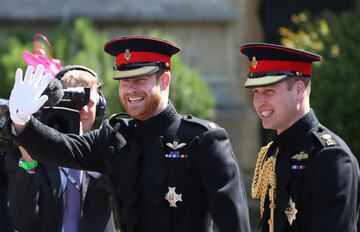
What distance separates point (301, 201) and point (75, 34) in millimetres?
6210

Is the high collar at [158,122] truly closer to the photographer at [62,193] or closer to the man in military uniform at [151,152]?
the man in military uniform at [151,152]

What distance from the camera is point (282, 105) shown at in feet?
13.4

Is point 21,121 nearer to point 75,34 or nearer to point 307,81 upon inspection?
point 307,81

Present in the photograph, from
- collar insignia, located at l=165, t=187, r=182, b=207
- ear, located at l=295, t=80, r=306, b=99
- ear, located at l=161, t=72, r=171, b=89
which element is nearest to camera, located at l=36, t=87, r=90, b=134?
ear, located at l=161, t=72, r=171, b=89

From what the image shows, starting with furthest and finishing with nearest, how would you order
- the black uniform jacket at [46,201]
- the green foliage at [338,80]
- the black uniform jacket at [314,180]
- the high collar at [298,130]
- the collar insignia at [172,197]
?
1. the green foliage at [338,80]
2. the black uniform jacket at [46,201]
3. the collar insignia at [172,197]
4. the high collar at [298,130]
5. the black uniform jacket at [314,180]

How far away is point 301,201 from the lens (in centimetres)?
401

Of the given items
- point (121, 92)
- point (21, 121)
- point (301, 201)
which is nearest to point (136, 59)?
point (121, 92)

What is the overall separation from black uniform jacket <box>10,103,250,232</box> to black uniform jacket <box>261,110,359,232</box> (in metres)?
0.22

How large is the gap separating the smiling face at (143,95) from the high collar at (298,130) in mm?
571

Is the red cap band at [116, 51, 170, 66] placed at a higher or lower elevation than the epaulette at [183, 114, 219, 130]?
higher

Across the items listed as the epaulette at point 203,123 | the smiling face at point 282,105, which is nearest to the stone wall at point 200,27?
the epaulette at point 203,123

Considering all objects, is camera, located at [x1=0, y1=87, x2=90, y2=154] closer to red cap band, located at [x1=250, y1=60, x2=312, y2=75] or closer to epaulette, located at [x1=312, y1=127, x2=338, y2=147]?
red cap band, located at [x1=250, y1=60, x2=312, y2=75]

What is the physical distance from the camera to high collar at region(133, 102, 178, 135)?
4.38 metres

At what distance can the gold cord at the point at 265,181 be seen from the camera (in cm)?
417
